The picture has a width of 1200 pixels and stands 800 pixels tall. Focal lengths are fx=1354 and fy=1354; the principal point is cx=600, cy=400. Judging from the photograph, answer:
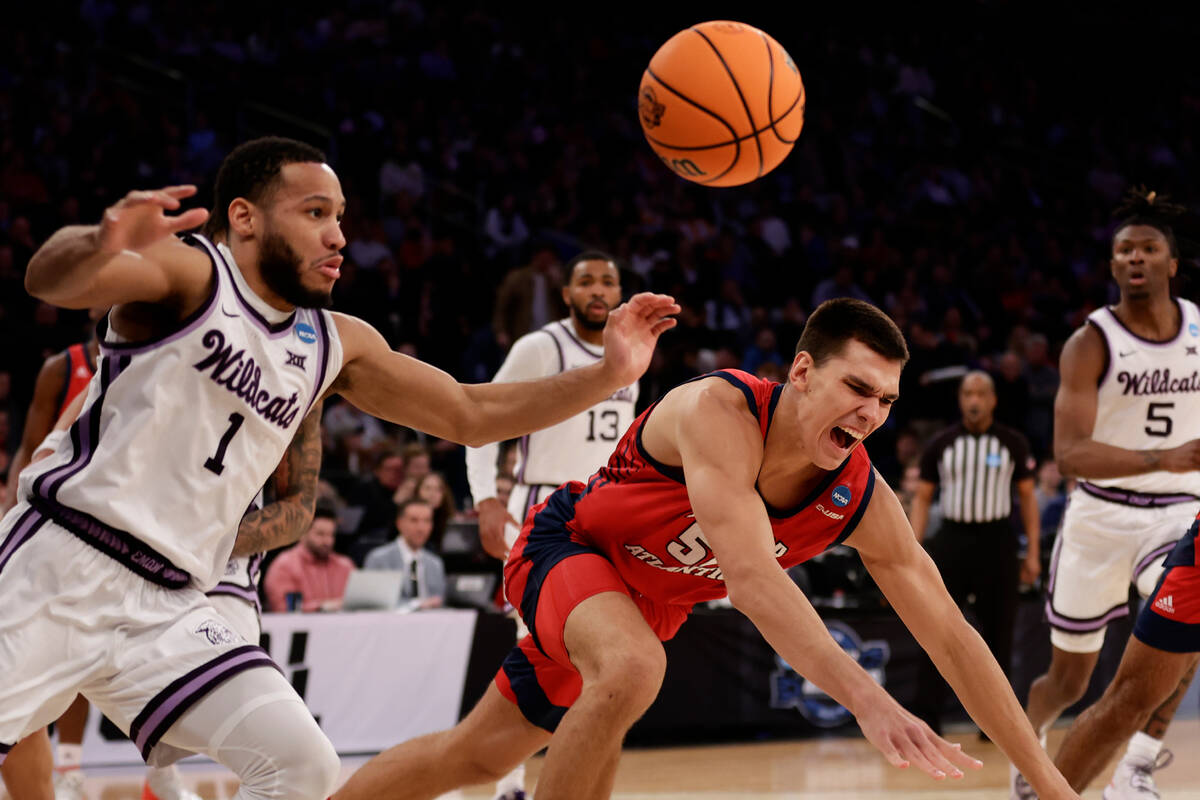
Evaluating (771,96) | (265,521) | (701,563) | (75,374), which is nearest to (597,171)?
(771,96)

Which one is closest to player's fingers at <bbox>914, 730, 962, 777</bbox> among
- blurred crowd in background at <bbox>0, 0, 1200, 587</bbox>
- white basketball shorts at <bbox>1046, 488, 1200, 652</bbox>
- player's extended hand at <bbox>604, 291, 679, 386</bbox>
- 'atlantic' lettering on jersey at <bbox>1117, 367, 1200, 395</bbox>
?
player's extended hand at <bbox>604, 291, 679, 386</bbox>

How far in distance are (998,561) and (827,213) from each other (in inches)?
329

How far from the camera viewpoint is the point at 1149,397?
20.6 ft

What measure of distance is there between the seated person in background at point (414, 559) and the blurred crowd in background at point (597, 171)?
0.62m

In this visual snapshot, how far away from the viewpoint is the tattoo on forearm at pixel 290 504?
4934 mm

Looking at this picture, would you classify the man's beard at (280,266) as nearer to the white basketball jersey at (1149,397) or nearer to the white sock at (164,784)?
the white sock at (164,784)

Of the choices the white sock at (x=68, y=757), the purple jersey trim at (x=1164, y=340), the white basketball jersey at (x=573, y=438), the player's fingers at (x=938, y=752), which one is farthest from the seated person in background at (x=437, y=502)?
the player's fingers at (x=938, y=752)

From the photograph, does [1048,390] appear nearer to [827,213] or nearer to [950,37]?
[827,213]

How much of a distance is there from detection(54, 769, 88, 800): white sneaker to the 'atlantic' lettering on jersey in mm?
5104

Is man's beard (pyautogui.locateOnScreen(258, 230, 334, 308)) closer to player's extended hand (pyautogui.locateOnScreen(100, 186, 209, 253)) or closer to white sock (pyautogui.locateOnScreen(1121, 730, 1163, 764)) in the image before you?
player's extended hand (pyautogui.locateOnScreen(100, 186, 209, 253))

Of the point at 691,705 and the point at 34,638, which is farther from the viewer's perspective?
the point at 691,705

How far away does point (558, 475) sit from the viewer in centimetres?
691

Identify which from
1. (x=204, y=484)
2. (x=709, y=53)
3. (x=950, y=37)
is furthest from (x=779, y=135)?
(x=950, y=37)

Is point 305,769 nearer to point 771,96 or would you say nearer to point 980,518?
point 771,96
